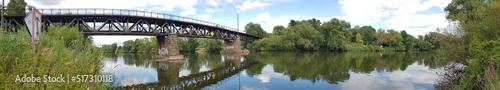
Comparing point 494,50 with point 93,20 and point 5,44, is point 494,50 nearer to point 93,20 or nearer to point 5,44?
point 5,44

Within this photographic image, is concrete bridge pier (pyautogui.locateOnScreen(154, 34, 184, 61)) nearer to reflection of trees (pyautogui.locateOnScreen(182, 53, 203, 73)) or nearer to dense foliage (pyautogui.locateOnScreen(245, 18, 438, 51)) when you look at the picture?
reflection of trees (pyautogui.locateOnScreen(182, 53, 203, 73))

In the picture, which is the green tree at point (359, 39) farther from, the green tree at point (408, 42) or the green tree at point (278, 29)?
the green tree at point (278, 29)

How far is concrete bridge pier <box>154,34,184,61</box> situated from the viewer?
45.2 metres

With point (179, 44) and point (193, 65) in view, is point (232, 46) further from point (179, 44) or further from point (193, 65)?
point (193, 65)

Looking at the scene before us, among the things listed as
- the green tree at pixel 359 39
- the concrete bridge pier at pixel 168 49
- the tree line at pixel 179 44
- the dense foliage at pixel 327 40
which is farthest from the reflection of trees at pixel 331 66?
the green tree at pixel 359 39

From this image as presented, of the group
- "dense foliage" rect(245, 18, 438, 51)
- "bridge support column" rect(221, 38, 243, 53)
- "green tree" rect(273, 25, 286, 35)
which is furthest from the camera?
"green tree" rect(273, 25, 286, 35)

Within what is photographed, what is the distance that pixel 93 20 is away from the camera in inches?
1634

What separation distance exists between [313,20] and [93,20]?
87.0m

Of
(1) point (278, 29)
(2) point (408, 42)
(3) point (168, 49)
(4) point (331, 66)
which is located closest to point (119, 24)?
(3) point (168, 49)

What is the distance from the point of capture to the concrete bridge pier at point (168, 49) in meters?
45.2

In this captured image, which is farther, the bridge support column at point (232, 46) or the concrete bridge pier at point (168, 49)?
the bridge support column at point (232, 46)

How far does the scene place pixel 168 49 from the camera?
45.8 m

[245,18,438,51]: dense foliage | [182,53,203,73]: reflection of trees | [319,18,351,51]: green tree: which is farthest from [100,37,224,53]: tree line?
[182,53,203,73]: reflection of trees

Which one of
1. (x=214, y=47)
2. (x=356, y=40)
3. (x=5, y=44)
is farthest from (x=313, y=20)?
(x=5, y=44)
